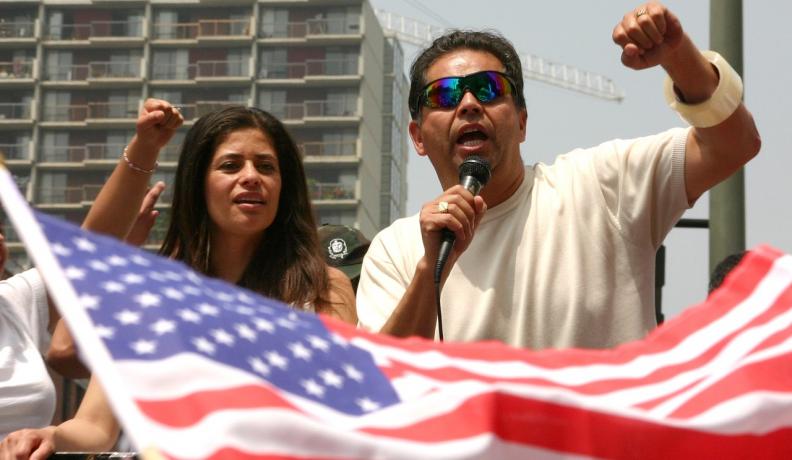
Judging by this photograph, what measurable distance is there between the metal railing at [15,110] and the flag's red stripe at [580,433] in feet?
356

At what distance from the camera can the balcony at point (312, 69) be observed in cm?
10962

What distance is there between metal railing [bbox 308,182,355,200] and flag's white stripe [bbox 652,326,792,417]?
105 meters

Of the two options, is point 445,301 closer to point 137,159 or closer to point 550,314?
point 550,314

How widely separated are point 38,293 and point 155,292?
264 cm

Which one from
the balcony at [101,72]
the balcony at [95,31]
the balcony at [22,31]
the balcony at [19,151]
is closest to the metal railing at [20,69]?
the balcony at [22,31]

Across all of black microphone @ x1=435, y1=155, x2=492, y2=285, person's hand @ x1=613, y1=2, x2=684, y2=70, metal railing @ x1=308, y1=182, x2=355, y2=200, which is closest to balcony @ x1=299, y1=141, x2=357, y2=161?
metal railing @ x1=308, y1=182, x2=355, y2=200

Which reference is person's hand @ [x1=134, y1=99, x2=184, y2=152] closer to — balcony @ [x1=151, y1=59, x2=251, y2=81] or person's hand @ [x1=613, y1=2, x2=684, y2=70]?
person's hand @ [x1=613, y1=2, x2=684, y2=70]

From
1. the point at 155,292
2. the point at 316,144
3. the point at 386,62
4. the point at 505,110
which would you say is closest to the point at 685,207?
the point at 505,110

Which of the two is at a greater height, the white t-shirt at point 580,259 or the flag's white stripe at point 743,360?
the white t-shirt at point 580,259

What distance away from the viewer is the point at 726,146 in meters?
3.68

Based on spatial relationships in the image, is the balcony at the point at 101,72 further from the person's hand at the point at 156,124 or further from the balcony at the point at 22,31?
the person's hand at the point at 156,124

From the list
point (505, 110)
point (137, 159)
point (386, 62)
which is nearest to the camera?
point (505, 110)

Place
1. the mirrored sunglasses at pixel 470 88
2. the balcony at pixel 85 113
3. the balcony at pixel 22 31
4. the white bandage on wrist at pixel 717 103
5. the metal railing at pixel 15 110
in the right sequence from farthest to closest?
1. the balcony at pixel 22 31
2. the metal railing at pixel 15 110
3. the balcony at pixel 85 113
4. the mirrored sunglasses at pixel 470 88
5. the white bandage on wrist at pixel 717 103

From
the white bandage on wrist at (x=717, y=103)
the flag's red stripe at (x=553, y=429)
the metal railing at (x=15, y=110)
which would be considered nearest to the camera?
the flag's red stripe at (x=553, y=429)
